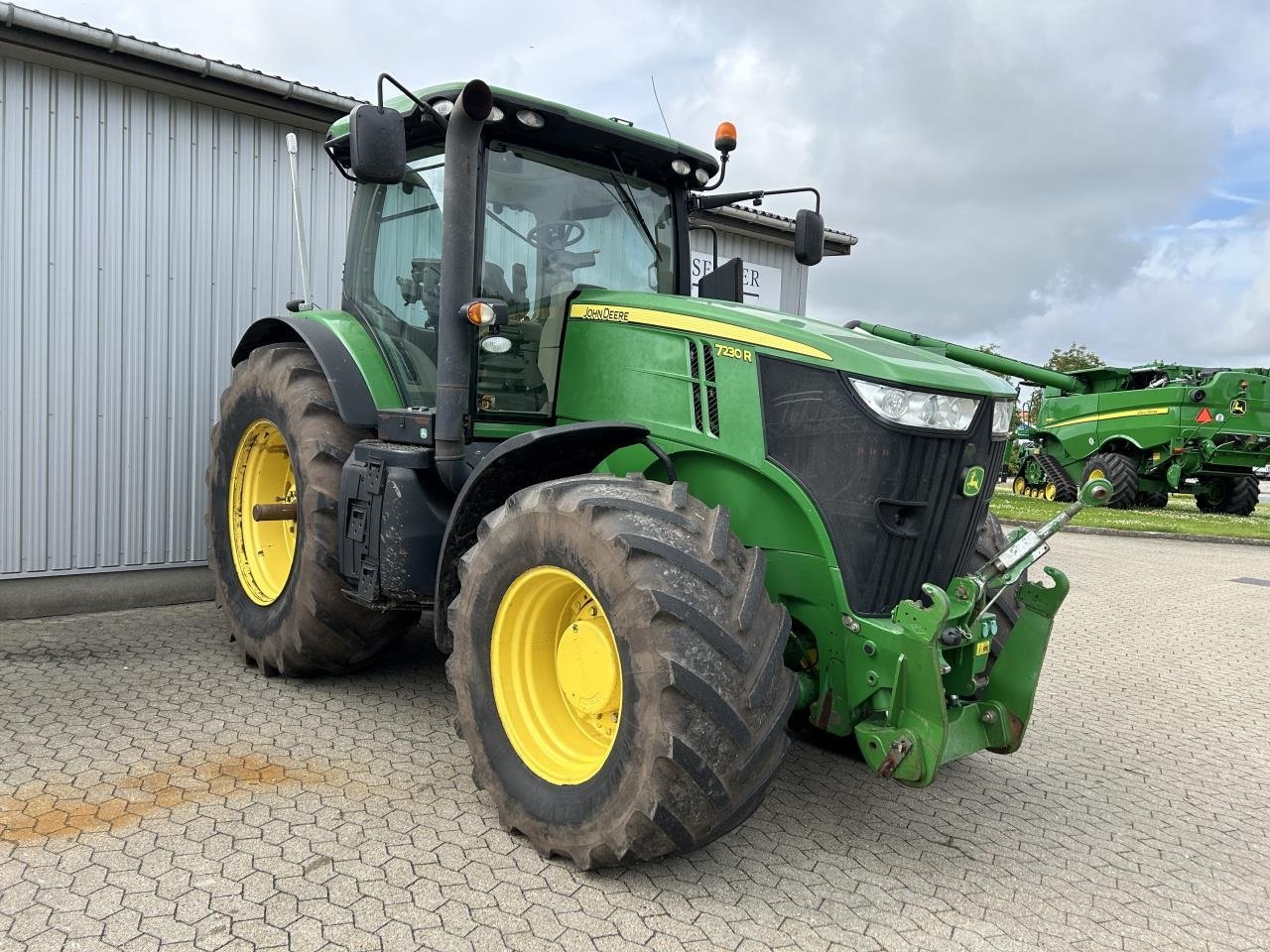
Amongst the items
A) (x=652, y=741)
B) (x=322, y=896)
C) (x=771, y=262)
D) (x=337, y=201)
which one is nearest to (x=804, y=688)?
(x=652, y=741)

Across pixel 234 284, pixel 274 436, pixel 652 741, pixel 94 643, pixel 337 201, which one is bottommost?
pixel 94 643

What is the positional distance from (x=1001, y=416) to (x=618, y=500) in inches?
60.1

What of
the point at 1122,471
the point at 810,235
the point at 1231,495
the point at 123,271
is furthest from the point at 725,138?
the point at 1231,495

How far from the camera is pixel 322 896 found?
106 inches

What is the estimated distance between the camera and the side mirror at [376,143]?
3.33m

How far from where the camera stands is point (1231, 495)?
17703 mm

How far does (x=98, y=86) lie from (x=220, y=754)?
4266mm

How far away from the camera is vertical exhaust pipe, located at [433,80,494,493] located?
11.8 ft

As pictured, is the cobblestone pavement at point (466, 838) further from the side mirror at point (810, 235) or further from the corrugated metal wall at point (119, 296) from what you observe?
the side mirror at point (810, 235)

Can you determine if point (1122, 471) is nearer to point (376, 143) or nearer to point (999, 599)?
point (999, 599)

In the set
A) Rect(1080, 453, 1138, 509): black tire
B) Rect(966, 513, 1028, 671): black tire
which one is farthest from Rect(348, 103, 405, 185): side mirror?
Rect(1080, 453, 1138, 509): black tire

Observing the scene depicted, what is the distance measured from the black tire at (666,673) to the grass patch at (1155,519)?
11.6 m

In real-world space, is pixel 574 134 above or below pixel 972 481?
above

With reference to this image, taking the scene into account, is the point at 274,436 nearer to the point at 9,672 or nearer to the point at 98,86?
the point at 9,672
